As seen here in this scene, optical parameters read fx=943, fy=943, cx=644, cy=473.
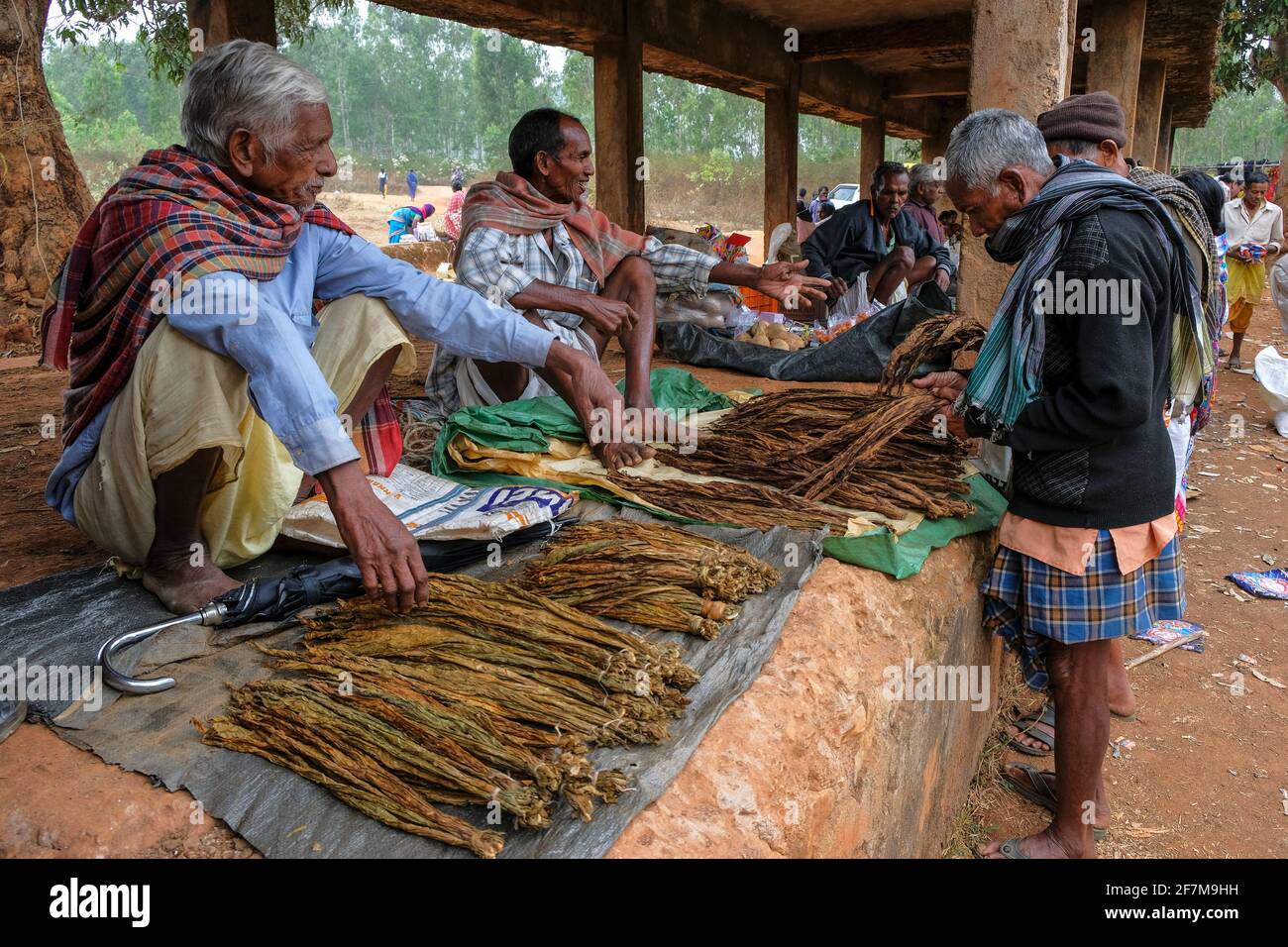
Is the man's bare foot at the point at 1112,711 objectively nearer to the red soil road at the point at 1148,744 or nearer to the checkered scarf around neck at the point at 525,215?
the red soil road at the point at 1148,744

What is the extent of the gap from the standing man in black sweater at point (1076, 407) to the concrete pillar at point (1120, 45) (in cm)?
583

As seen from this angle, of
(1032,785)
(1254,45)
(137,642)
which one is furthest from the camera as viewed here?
(1254,45)

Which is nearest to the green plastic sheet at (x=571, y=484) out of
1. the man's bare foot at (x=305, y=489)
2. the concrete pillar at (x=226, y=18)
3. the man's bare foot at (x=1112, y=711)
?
the man's bare foot at (x=305, y=489)

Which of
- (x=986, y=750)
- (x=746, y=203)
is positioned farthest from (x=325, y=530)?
(x=746, y=203)

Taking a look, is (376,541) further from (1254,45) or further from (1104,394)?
(1254,45)

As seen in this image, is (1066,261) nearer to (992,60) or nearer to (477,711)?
(477,711)

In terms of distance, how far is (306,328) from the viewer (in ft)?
9.17

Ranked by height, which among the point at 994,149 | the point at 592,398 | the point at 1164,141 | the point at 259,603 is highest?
the point at 1164,141

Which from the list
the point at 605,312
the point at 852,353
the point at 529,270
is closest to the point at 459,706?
the point at 605,312

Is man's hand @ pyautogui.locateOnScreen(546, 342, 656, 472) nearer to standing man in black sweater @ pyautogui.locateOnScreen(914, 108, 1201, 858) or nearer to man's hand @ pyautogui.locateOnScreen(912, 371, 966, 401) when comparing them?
man's hand @ pyautogui.locateOnScreen(912, 371, 966, 401)

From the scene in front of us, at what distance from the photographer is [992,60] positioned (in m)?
4.04

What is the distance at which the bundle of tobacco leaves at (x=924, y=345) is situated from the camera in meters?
3.54

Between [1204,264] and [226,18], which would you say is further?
[226,18]

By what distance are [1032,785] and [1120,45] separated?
6.50 m
